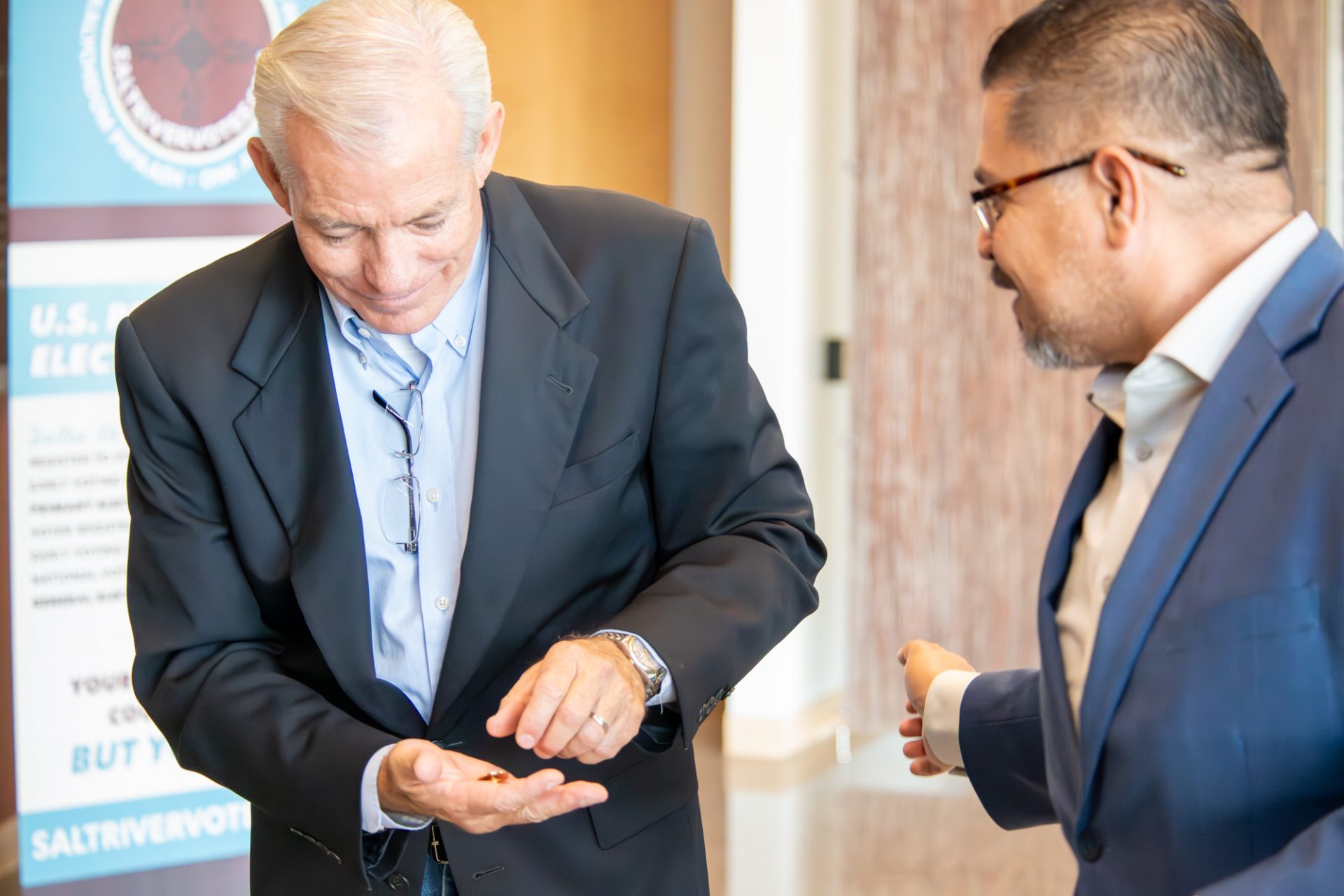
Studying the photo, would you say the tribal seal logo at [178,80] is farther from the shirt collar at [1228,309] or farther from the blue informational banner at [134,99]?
the shirt collar at [1228,309]

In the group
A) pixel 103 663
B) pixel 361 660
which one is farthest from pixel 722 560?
pixel 103 663

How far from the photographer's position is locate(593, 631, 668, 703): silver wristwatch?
141 centimetres

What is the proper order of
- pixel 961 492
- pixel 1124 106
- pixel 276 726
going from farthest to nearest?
pixel 961 492 < pixel 276 726 < pixel 1124 106

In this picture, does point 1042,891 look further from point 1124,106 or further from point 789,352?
point 1124,106

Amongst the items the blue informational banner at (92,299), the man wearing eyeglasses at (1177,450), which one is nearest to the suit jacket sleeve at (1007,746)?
the man wearing eyeglasses at (1177,450)

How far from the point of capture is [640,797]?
5.13 ft

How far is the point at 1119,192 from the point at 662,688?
68cm

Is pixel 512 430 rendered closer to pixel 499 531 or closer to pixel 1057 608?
pixel 499 531

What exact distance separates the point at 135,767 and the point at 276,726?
189 centimetres

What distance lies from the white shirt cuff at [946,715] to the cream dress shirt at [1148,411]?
0.81ft

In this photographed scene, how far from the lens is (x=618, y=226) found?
1645mm

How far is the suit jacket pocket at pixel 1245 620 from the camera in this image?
102 centimetres

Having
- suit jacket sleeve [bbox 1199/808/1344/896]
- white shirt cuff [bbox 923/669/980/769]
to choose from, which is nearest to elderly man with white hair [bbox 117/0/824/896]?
white shirt cuff [bbox 923/669/980/769]

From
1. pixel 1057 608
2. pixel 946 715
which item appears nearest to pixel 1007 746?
pixel 946 715
